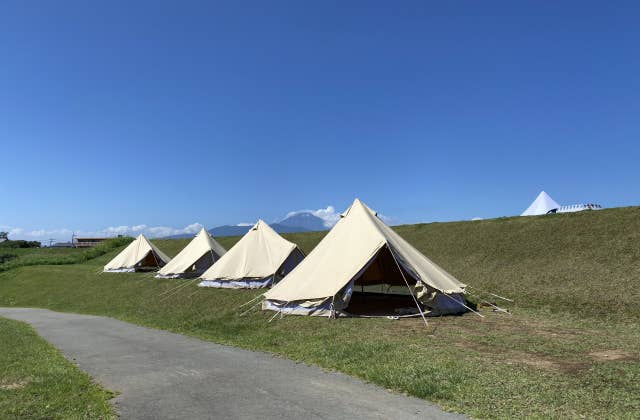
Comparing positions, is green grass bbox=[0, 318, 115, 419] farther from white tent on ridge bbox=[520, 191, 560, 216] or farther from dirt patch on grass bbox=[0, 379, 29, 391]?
white tent on ridge bbox=[520, 191, 560, 216]

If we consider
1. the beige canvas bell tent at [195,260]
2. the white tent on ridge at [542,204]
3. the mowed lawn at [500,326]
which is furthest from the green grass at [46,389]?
the white tent on ridge at [542,204]

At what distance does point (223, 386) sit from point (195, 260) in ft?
73.5

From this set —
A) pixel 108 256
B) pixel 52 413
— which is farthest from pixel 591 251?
pixel 108 256

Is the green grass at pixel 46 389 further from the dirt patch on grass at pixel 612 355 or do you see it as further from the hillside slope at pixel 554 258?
the hillside slope at pixel 554 258

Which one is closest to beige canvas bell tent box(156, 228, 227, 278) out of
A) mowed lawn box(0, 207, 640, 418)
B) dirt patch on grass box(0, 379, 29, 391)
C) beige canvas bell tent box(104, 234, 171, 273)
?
mowed lawn box(0, 207, 640, 418)

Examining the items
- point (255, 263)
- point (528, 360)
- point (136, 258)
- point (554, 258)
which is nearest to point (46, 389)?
point (528, 360)

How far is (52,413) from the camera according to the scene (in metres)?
5.83

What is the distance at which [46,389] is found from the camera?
6.89m

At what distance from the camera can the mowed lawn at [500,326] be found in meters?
6.54

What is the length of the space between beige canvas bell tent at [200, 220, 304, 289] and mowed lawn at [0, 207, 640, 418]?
120cm

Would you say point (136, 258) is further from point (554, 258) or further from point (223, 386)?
point (223, 386)

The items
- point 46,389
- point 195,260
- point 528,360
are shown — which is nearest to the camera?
point 46,389

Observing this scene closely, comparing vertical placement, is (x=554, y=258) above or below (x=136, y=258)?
above

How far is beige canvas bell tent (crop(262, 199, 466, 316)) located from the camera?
13.7 meters
